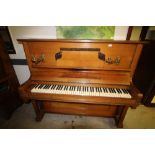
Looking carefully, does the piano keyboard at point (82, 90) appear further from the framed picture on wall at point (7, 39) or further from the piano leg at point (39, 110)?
the framed picture on wall at point (7, 39)

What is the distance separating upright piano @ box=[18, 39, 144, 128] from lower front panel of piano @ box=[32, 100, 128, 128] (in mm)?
391

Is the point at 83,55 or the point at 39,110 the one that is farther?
the point at 39,110

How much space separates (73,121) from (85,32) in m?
1.76

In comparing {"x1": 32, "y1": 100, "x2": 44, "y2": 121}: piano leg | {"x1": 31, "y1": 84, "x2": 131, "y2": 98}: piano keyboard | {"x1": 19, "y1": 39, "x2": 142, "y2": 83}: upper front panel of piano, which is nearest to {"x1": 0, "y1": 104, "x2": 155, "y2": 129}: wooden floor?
{"x1": 32, "y1": 100, "x2": 44, "y2": 121}: piano leg

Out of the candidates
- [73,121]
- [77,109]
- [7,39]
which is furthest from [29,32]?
[73,121]

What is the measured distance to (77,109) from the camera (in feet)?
7.02

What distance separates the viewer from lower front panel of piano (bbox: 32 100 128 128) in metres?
2.03

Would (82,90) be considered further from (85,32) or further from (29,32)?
(29,32)

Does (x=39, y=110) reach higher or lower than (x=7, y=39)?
lower

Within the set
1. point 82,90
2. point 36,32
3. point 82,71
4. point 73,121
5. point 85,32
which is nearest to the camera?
point 82,90

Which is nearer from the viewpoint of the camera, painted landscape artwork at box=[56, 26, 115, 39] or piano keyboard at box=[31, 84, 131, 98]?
piano keyboard at box=[31, 84, 131, 98]

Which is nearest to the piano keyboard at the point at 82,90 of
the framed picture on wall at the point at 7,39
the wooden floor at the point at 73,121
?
the wooden floor at the point at 73,121

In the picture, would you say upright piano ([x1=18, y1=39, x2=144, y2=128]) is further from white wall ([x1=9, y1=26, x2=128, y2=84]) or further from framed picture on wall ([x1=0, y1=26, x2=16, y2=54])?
framed picture on wall ([x1=0, y1=26, x2=16, y2=54])

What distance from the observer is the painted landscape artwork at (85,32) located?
190 centimetres
